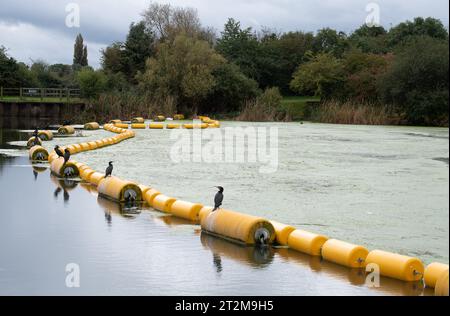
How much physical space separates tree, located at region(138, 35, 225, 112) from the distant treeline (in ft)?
0.25

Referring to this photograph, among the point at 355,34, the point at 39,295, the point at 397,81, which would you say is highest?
the point at 355,34

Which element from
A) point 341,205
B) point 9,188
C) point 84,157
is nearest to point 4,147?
point 84,157

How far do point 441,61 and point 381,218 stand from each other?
32256 millimetres

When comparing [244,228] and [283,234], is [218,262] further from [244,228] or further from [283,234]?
[283,234]

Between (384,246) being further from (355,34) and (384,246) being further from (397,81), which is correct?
(355,34)

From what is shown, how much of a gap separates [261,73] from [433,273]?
55897 mm

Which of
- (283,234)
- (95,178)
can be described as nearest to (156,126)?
(95,178)

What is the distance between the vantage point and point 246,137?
34656 millimetres

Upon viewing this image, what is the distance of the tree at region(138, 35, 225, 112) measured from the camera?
53156mm

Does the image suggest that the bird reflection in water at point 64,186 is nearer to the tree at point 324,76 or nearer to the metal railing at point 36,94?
the metal railing at point 36,94

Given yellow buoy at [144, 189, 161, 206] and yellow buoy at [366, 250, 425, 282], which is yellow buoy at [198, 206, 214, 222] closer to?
yellow buoy at [144, 189, 161, 206]

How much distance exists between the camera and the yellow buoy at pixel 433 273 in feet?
29.9

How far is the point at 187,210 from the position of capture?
1371 centimetres

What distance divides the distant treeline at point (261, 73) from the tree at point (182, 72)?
8 cm
